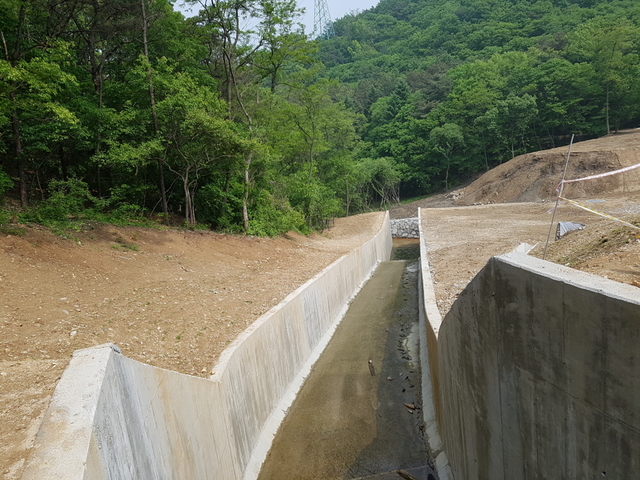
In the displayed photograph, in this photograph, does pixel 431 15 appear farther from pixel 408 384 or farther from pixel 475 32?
pixel 408 384

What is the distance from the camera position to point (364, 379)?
1137cm

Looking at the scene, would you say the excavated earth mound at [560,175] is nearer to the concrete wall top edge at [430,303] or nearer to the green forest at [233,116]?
the green forest at [233,116]

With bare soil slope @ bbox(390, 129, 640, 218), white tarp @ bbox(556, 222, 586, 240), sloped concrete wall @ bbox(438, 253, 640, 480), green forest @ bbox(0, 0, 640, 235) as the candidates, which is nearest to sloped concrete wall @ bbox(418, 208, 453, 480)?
sloped concrete wall @ bbox(438, 253, 640, 480)

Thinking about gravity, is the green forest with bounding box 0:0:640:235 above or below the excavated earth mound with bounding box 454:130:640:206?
above

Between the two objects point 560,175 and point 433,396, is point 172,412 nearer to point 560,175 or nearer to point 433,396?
point 433,396

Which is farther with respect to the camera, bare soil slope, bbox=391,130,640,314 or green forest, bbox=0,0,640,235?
green forest, bbox=0,0,640,235

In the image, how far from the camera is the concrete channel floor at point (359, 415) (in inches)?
311

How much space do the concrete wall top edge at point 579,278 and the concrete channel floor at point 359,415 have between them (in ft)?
16.7

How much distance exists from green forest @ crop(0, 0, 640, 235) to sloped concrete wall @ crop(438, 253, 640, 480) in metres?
12.1

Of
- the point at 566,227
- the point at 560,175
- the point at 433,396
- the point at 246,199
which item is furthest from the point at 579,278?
the point at 560,175

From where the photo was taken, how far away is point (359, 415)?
9594 millimetres

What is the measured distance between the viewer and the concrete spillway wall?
302 centimetres

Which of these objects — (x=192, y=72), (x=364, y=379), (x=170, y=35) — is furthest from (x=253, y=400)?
(x=170, y=35)

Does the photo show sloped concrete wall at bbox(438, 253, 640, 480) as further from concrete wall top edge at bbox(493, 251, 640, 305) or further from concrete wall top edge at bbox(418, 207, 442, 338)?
concrete wall top edge at bbox(418, 207, 442, 338)
